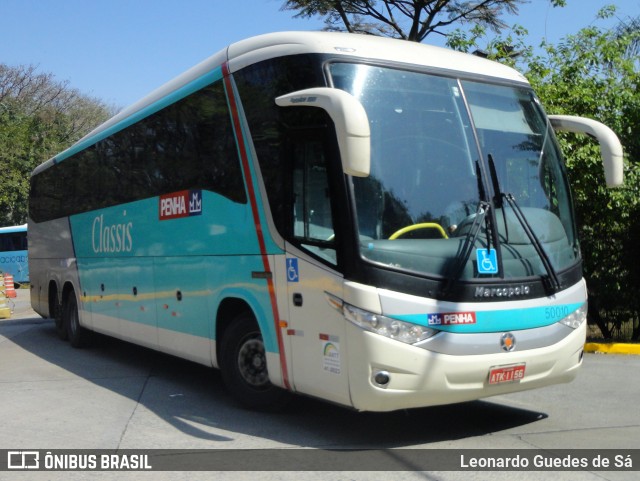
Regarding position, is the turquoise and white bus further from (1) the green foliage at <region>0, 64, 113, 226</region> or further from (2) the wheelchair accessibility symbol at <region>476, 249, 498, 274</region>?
(1) the green foliage at <region>0, 64, 113, 226</region>

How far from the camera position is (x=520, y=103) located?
7391 millimetres

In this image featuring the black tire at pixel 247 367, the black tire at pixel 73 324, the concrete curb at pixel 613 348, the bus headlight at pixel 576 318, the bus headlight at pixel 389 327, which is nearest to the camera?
the bus headlight at pixel 389 327

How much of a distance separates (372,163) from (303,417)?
273cm

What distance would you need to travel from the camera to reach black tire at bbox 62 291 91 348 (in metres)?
13.5

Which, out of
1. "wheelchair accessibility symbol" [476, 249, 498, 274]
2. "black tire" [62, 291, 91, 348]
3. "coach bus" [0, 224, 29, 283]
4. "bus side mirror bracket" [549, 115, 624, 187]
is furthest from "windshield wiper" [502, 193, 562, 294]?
"coach bus" [0, 224, 29, 283]

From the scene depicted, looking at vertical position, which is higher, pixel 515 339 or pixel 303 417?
pixel 515 339

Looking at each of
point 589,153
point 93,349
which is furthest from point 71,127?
point 589,153

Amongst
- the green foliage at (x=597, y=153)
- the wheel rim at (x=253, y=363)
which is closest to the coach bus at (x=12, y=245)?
the green foliage at (x=597, y=153)

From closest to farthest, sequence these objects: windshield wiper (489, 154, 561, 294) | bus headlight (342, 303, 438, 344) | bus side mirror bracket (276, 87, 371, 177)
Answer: bus side mirror bracket (276, 87, 371, 177)
bus headlight (342, 303, 438, 344)
windshield wiper (489, 154, 561, 294)

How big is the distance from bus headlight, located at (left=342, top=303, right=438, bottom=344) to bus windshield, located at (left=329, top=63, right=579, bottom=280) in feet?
1.37

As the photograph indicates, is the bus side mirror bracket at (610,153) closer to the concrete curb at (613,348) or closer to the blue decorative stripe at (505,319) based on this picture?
the blue decorative stripe at (505,319)

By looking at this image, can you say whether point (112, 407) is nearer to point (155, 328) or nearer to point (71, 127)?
point (155, 328)

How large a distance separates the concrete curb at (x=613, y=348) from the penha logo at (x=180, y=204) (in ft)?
23.2

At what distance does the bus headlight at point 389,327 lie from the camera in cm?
599
